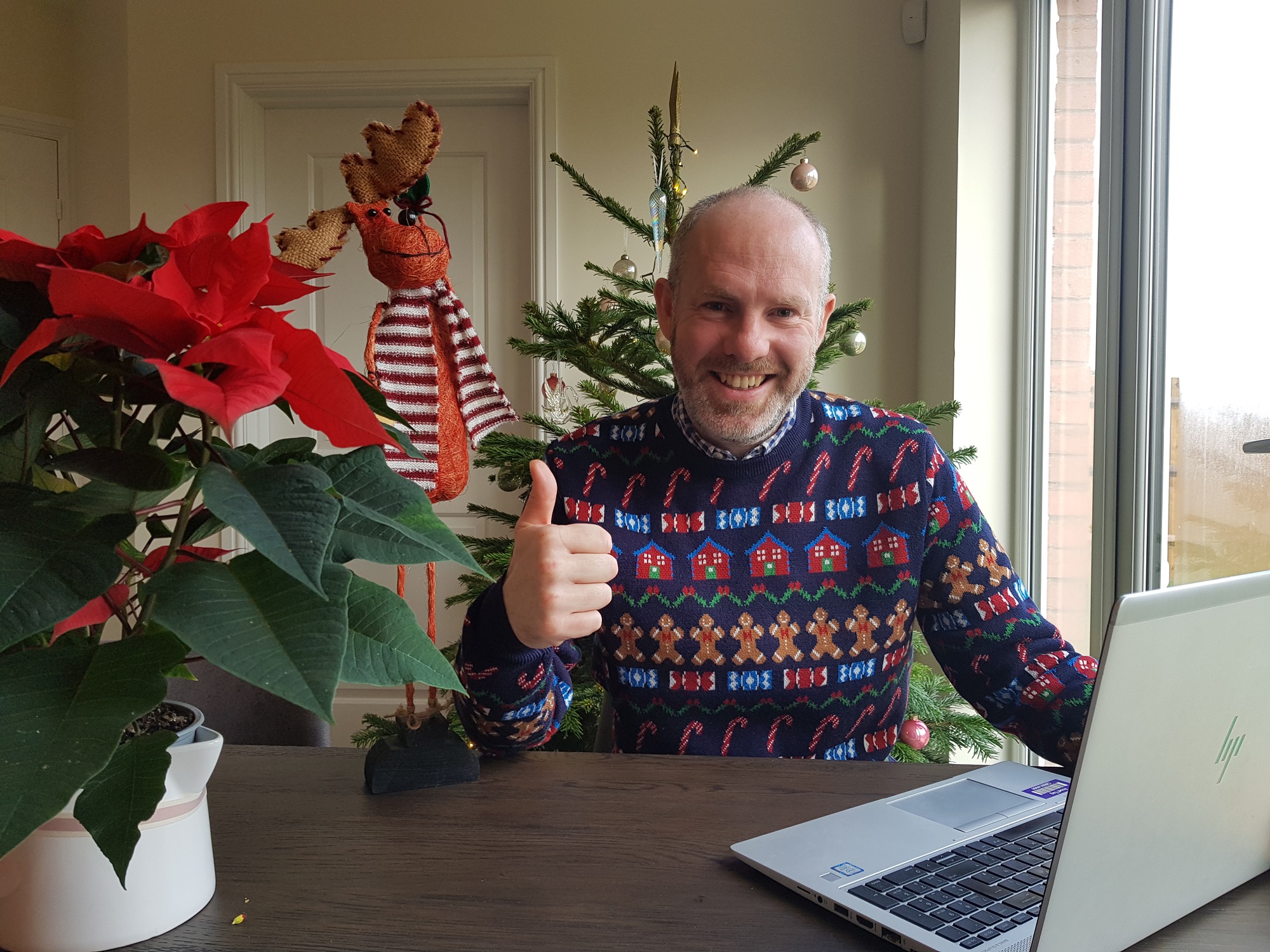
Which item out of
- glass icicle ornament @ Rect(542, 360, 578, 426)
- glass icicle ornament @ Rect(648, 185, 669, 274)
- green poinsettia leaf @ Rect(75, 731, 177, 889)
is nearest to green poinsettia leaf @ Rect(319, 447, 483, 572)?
green poinsettia leaf @ Rect(75, 731, 177, 889)

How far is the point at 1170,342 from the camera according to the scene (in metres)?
1.71

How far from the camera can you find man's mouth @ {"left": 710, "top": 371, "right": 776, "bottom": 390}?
1198 mm

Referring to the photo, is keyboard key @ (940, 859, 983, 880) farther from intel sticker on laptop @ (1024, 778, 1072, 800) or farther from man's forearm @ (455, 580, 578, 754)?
man's forearm @ (455, 580, 578, 754)

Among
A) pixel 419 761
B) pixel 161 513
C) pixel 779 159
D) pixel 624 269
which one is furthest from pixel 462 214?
pixel 161 513

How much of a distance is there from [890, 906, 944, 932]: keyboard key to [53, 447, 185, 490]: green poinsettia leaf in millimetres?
490

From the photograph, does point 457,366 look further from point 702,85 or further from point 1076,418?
point 702,85

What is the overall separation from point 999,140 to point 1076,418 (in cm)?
80

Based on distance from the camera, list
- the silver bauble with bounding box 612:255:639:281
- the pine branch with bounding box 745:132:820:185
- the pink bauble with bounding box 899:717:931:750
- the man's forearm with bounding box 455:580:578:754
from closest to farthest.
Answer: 1. the man's forearm with bounding box 455:580:578:754
2. the pink bauble with bounding box 899:717:931:750
3. the pine branch with bounding box 745:132:820:185
4. the silver bauble with bounding box 612:255:639:281

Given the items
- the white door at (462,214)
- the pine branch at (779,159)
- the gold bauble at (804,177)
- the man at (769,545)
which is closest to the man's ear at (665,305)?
the man at (769,545)

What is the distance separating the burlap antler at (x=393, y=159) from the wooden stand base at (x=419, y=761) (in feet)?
2.20

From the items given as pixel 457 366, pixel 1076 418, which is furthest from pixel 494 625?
pixel 1076 418

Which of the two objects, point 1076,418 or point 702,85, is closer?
point 1076,418

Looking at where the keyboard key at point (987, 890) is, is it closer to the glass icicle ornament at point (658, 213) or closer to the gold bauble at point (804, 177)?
the glass icicle ornament at point (658, 213)

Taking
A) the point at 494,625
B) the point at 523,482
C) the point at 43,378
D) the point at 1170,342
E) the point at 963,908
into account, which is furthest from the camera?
the point at 523,482
